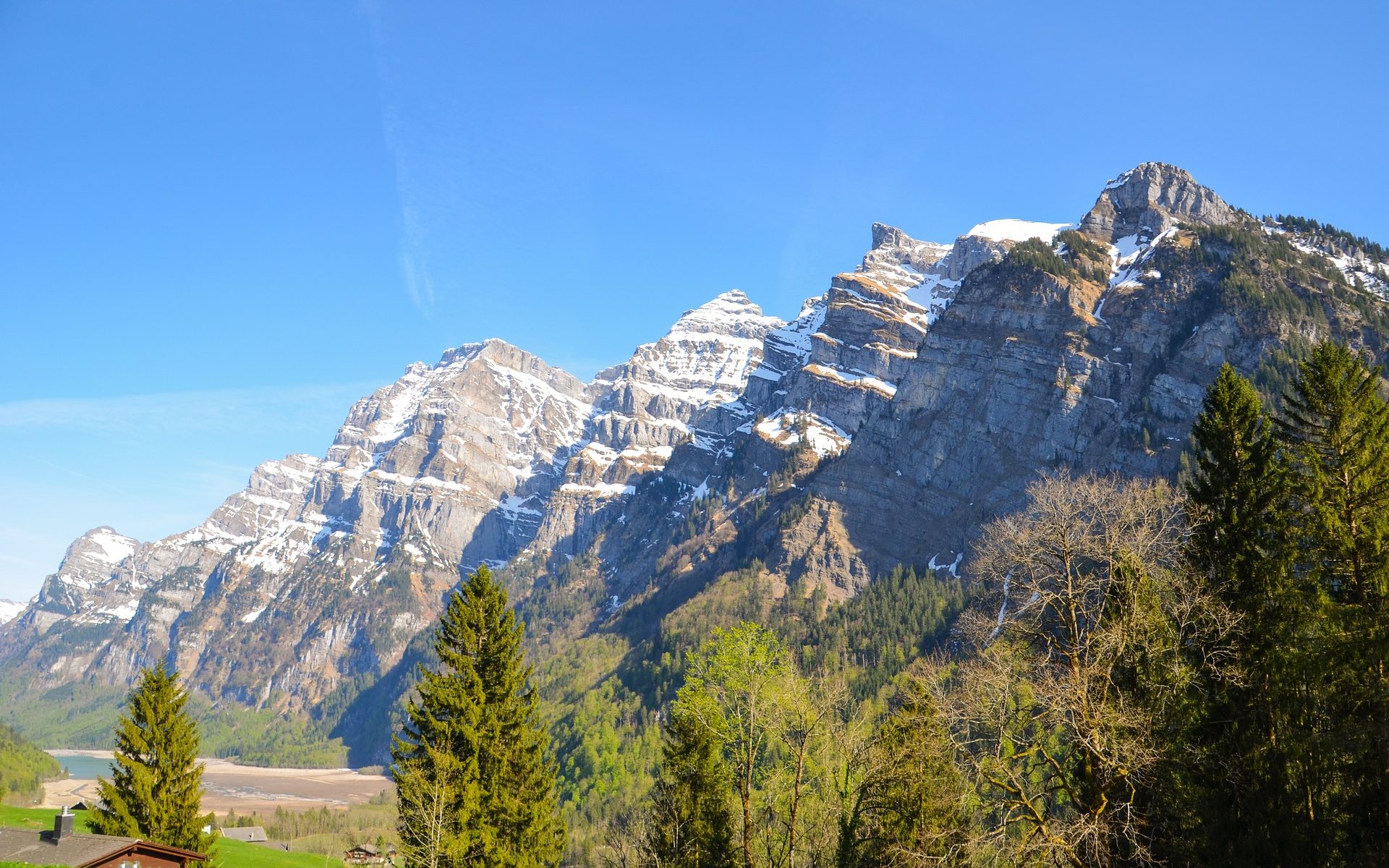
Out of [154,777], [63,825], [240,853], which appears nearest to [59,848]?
[63,825]

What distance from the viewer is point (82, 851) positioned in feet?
140

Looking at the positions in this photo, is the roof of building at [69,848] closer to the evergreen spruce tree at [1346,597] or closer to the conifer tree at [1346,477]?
the evergreen spruce tree at [1346,597]

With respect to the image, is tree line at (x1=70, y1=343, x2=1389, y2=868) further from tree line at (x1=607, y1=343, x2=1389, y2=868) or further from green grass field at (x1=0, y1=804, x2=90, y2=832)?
green grass field at (x1=0, y1=804, x2=90, y2=832)

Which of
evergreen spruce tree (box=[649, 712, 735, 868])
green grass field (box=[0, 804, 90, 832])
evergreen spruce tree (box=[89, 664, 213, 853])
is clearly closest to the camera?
evergreen spruce tree (box=[649, 712, 735, 868])

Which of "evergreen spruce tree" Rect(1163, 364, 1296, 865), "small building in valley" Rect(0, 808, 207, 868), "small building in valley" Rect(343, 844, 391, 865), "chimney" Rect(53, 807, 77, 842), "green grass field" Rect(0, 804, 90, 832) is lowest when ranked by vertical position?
"small building in valley" Rect(343, 844, 391, 865)

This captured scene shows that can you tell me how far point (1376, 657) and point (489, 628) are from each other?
3234 centimetres

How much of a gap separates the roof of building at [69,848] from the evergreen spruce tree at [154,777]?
99 centimetres

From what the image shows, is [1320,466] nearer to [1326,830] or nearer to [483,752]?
[1326,830]

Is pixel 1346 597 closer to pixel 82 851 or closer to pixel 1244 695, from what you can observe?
pixel 1244 695

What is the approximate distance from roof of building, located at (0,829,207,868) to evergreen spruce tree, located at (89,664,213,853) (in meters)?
0.99

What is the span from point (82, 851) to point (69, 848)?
3.77 feet

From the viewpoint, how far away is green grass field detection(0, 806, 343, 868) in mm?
101312

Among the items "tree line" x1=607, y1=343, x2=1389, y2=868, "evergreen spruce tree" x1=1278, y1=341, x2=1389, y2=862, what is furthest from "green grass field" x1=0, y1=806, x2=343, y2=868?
"evergreen spruce tree" x1=1278, y1=341, x2=1389, y2=862

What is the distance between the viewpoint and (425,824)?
36688 mm
